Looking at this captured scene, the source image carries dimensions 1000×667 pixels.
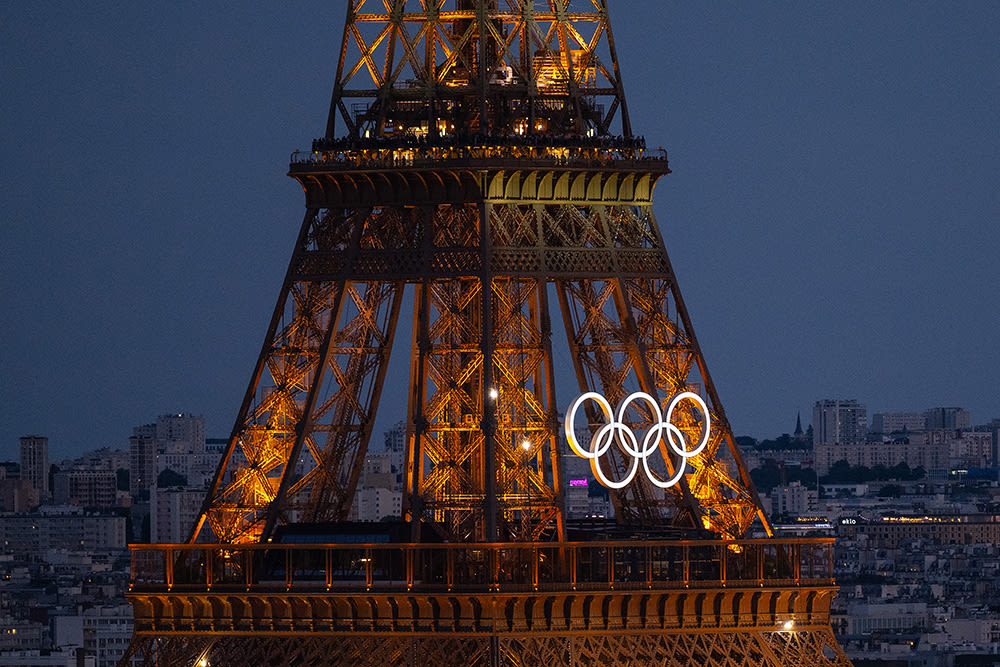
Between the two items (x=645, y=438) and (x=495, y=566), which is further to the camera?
(x=645, y=438)

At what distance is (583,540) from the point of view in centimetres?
8225

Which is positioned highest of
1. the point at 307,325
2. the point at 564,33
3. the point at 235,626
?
the point at 564,33

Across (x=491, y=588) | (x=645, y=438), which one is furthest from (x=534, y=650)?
(x=645, y=438)

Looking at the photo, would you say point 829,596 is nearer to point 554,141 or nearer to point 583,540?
point 583,540

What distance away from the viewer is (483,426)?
3211 inches

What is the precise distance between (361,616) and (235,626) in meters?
3.10

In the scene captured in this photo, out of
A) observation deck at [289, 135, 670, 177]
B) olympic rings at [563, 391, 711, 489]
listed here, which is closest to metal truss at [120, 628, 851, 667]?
olympic rings at [563, 391, 711, 489]

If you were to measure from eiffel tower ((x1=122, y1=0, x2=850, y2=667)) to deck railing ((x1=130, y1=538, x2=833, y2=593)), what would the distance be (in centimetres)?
7

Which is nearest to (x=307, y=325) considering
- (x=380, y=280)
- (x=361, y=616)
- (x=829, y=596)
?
(x=380, y=280)

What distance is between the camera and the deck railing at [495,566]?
80.1 metres

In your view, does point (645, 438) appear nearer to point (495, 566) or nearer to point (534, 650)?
point (495, 566)

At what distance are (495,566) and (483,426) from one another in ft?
10.8

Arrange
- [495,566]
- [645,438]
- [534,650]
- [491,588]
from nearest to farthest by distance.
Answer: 1. [491,588]
2. [534,650]
3. [495,566]
4. [645,438]

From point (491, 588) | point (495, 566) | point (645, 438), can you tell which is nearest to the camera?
point (491, 588)
